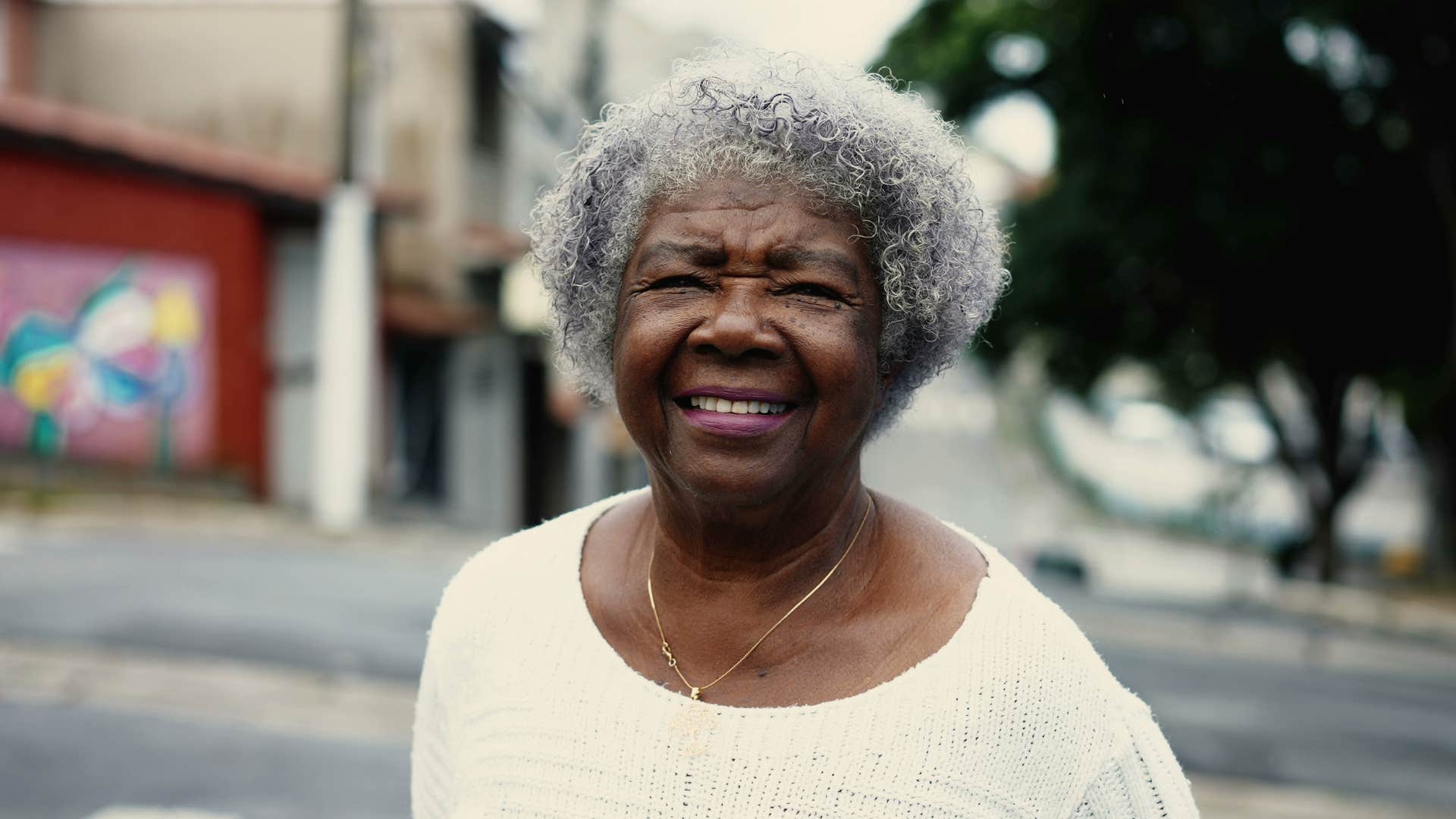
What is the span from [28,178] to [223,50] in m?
6.32

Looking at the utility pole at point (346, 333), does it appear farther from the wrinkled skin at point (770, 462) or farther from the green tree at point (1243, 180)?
the wrinkled skin at point (770, 462)

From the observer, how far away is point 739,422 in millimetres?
1686

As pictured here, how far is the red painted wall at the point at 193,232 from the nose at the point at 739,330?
1373 centimetres

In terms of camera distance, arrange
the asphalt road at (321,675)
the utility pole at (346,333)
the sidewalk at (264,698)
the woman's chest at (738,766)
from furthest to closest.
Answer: the utility pole at (346,333)
the sidewalk at (264,698)
the asphalt road at (321,675)
the woman's chest at (738,766)

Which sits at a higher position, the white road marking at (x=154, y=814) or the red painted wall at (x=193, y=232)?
the red painted wall at (x=193, y=232)

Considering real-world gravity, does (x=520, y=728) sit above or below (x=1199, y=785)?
above

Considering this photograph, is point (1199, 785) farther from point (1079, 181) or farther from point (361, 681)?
point (1079, 181)

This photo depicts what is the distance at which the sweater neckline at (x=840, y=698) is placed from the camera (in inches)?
65.7

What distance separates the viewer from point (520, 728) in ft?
5.95

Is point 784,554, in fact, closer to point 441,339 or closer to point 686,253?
point 686,253

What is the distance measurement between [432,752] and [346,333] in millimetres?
12494

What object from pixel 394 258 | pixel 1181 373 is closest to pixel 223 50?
pixel 394 258

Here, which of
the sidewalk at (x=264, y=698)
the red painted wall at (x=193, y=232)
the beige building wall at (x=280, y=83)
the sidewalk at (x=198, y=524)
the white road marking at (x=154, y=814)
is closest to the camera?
the white road marking at (x=154, y=814)

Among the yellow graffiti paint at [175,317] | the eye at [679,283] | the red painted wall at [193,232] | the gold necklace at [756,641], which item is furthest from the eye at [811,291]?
the yellow graffiti paint at [175,317]
